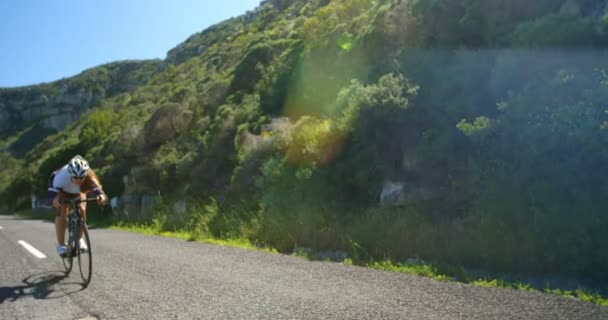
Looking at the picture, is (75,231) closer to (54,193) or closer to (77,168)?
(54,193)

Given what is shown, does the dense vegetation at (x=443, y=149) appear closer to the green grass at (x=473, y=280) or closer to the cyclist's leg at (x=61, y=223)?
the green grass at (x=473, y=280)

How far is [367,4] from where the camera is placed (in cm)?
1973

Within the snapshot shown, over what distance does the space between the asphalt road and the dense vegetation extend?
5.38 ft

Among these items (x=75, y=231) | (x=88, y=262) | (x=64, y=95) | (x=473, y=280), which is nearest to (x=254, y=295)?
(x=88, y=262)

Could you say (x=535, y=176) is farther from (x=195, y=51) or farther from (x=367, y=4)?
(x=195, y=51)

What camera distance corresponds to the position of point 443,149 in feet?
26.6

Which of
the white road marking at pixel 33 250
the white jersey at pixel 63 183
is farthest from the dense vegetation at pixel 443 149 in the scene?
the white jersey at pixel 63 183

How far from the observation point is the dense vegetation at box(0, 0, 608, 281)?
620cm

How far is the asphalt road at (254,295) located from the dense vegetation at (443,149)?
5.38 ft

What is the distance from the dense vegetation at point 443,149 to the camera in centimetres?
620

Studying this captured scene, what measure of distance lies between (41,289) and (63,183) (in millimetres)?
1498

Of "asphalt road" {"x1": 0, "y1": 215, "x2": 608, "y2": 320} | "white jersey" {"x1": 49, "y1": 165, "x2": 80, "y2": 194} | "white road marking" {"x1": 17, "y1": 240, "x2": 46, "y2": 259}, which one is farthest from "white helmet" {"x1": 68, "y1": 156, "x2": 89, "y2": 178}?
"white road marking" {"x1": 17, "y1": 240, "x2": 46, "y2": 259}

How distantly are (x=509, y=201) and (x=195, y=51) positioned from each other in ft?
205

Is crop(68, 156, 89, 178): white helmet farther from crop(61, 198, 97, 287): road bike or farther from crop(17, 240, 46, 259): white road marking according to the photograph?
crop(17, 240, 46, 259): white road marking
